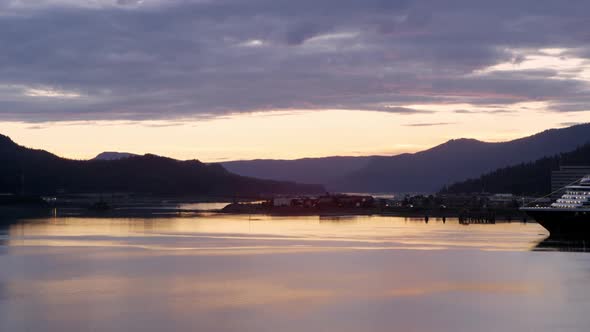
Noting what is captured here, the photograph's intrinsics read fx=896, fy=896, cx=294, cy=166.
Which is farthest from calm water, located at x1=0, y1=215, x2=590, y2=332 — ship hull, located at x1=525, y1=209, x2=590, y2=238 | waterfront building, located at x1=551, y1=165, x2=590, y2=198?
waterfront building, located at x1=551, y1=165, x2=590, y2=198

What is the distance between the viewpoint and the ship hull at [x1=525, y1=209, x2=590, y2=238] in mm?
69000

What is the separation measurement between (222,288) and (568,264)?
19342mm

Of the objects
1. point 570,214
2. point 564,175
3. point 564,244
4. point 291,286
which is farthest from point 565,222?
point 564,175

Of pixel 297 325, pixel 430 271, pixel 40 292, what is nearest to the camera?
pixel 297 325

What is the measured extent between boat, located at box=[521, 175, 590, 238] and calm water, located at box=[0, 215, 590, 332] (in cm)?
896

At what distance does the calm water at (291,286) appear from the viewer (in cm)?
2836

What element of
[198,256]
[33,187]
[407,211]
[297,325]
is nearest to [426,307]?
[297,325]

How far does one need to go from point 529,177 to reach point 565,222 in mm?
→ 98200

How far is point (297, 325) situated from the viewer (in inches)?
1089

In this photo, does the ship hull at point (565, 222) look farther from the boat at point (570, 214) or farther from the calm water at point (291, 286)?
the calm water at point (291, 286)

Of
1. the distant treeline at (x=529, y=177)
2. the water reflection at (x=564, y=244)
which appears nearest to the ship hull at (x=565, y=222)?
the water reflection at (x=564, y=244)

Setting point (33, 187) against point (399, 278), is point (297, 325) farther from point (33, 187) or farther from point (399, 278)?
point (33, 187)

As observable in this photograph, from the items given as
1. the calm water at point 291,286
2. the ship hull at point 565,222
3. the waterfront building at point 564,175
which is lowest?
the calm water at point 291,286

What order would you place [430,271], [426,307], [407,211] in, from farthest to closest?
1. [407,211]
2. [430,271]
3. [426,307]
